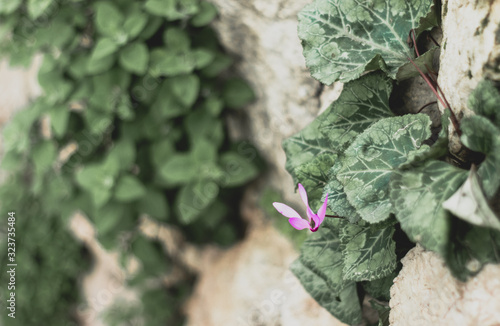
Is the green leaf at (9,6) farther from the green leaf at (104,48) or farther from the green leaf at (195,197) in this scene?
the green leaf at (195,197)

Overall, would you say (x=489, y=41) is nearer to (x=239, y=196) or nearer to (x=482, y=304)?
(x=482, y=304)

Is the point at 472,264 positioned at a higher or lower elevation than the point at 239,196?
higher

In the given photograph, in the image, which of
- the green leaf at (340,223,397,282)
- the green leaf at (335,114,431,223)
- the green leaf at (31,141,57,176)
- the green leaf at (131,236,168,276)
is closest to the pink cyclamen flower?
the green leaf at (335,114,431,223)

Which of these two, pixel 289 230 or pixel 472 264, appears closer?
pixel 472 264

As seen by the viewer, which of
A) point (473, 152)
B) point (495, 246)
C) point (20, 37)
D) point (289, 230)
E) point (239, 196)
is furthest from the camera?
point (239, 196)

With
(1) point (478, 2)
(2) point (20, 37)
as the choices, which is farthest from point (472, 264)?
(2) point (20, 37)

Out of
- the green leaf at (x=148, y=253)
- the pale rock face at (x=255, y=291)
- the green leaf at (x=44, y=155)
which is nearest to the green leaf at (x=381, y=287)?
the pale rock face at (x=255, y=291)
